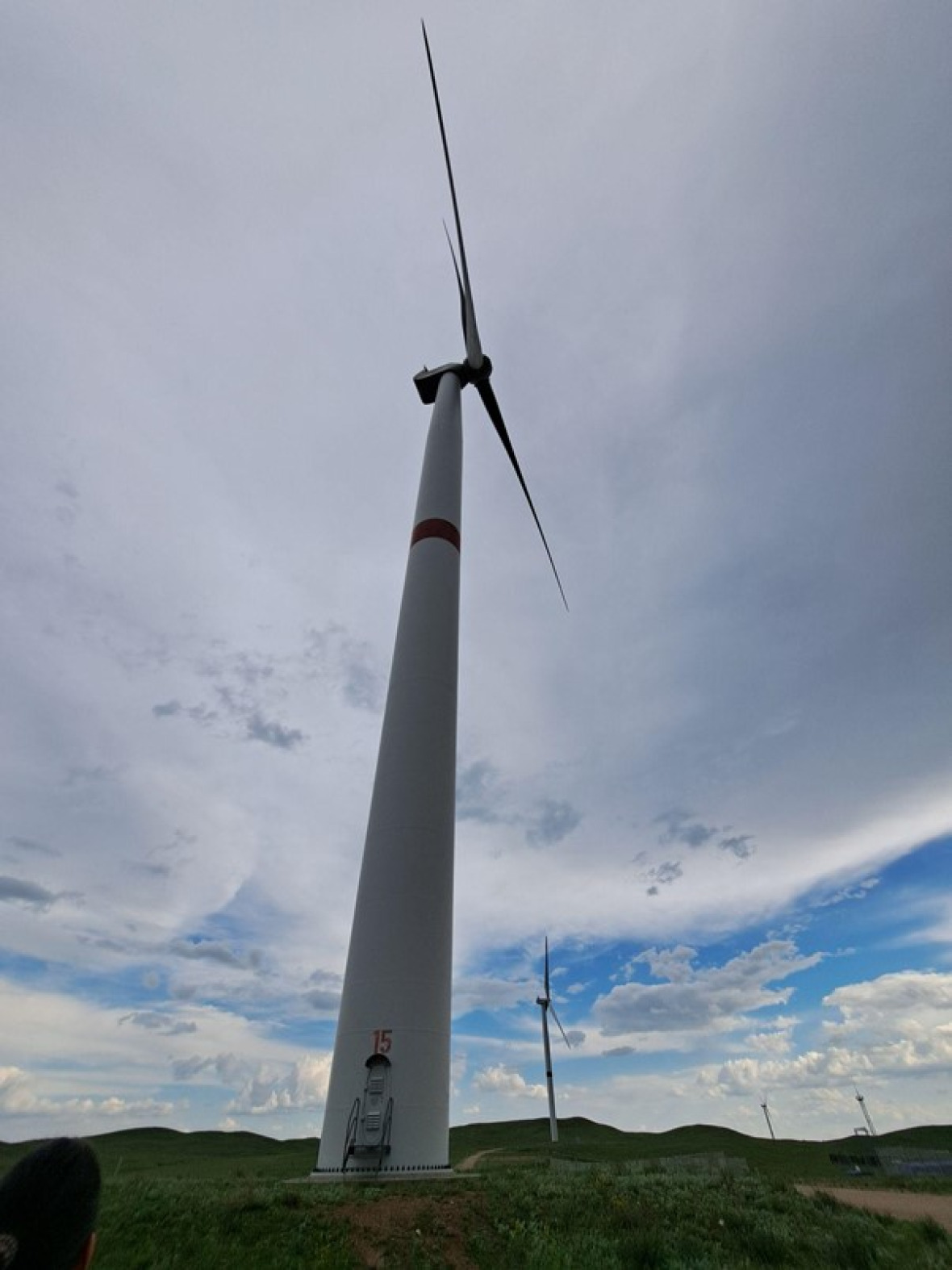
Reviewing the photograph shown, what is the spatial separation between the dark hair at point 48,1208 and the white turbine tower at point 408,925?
1839 cm

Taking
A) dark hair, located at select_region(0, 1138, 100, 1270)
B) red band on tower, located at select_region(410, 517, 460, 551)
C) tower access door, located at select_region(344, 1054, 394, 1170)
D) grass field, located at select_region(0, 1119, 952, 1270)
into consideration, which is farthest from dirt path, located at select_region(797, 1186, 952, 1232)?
dark hair, located at select_region(0, 1138, 100, 1270)

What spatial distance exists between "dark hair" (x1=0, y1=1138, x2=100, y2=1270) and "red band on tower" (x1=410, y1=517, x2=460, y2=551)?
26.3 meters

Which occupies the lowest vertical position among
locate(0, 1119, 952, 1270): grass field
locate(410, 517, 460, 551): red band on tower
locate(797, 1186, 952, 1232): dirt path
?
locate(0, 1119, 952, 1270): grass field

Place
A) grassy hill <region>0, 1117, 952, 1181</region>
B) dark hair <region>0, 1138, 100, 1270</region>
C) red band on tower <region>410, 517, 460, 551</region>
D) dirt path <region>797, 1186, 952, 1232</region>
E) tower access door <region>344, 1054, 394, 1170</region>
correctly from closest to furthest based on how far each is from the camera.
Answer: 1. dark hair <region>0, 1138, 100, 1270</region>
2. tower access door <region>344, 1054, 394, 1170</region>
3. dirt path <region>797, 1186, 952, 1232</region>
4. red band on tower <region>410, 517, 460, 551</region>
5. grassy hill <region>0, 1117, 952, 1181</region>

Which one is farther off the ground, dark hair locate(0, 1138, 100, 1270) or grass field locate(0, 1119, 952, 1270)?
grass field locate(0, 1119, 952, 1270)

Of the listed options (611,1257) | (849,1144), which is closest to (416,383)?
(611,1257)

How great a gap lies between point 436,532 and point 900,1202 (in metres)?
34.7

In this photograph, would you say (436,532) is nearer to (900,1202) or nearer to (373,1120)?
(373,1120)

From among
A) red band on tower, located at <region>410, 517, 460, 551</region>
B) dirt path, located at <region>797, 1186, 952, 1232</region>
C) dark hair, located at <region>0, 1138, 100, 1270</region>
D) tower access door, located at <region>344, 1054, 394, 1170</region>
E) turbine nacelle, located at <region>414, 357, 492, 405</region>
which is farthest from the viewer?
turbine nacelle, located at <region>414, 357, 492, 405</region>

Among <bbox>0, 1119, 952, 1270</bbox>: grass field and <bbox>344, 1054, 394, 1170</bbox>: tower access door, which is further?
<bbox>344, 1054, 394, 1170</bbox>: tower access door

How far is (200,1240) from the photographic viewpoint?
12.7 m

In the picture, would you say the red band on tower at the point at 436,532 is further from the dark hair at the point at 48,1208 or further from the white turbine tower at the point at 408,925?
the dark hair at the point at 48,1208

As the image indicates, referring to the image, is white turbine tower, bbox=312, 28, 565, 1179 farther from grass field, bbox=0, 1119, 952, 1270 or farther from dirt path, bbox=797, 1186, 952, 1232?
dirt path, bbox=797, 1186, 952, 1232

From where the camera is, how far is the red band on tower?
2848 cm
